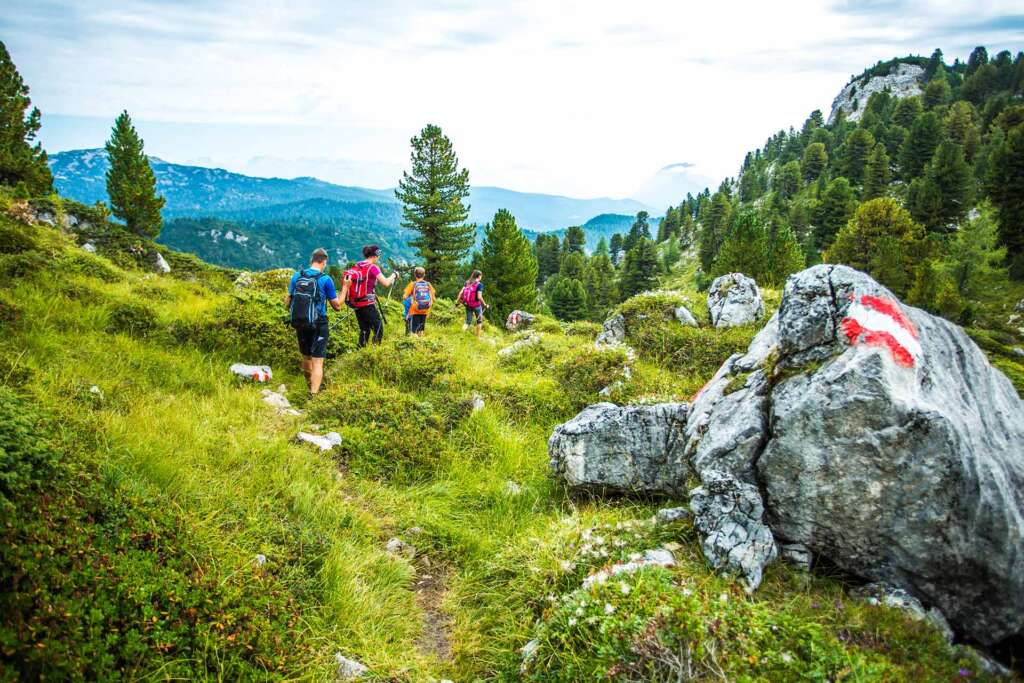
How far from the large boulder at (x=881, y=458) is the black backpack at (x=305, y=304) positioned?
7516 mm

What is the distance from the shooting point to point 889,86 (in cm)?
17312

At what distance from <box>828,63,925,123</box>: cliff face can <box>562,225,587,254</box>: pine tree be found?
126936 millimetres

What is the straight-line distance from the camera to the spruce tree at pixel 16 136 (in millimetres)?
31297

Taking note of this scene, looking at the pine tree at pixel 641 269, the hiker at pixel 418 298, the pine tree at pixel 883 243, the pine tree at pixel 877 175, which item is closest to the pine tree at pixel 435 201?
the hiker at pixel 418 298

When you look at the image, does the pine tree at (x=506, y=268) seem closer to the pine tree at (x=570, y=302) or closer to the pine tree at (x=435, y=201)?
the pine tree at (x=435, y=201)

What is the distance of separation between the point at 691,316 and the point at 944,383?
32.2 ft

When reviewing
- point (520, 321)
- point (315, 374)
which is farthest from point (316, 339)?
point (520, 321)

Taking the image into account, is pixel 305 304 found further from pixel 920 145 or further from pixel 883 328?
pixel 920 145

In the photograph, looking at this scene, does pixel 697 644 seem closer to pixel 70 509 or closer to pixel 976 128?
pixel 70 509

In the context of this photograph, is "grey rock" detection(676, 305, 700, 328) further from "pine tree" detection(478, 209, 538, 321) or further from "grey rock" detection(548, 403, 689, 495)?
"pine tree" detection(478, 209, 538, 321)

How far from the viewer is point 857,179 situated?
103 m

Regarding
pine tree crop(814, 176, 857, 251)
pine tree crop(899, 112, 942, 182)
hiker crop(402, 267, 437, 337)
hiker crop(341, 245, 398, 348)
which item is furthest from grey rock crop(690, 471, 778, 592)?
A: pine tree crop(899, 112, 942, 182)

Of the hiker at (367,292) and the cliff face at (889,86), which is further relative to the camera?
the cliff face at (889,86)

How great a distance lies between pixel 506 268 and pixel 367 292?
33733mm
